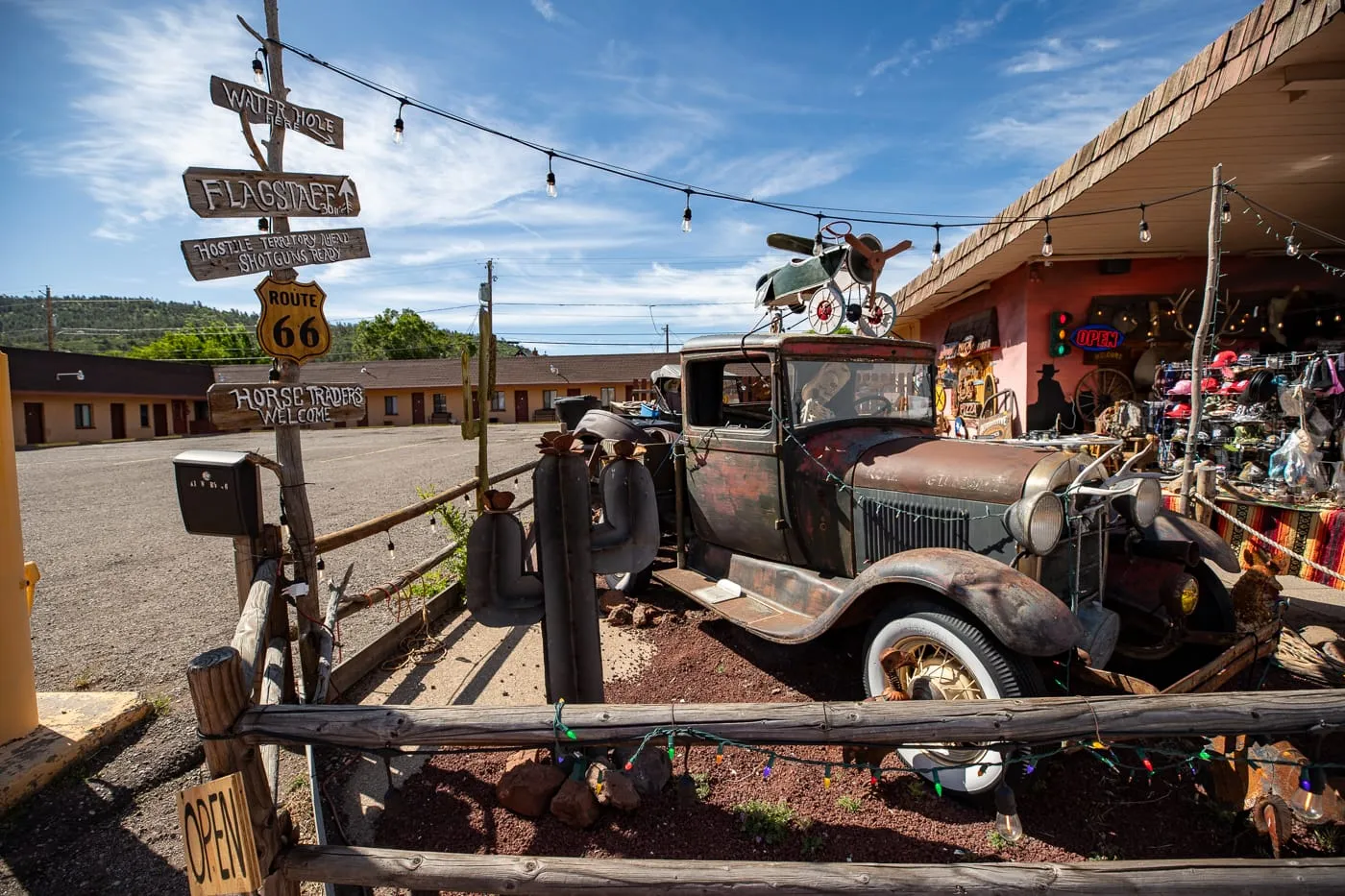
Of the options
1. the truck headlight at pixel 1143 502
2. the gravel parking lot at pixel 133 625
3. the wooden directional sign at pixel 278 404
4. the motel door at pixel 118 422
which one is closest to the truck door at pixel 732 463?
the truck headlight at pixel 1143 502

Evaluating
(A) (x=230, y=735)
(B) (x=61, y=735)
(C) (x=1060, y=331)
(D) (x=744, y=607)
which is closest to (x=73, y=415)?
(B) (x=61, y=735)

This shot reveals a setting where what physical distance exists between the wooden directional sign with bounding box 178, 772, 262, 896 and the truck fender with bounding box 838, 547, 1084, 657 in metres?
2.55

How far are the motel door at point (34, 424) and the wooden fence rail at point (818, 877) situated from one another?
37.4 m

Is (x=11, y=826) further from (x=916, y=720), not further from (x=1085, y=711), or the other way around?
(x=1085, y=711)

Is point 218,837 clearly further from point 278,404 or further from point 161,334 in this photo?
point 161,334

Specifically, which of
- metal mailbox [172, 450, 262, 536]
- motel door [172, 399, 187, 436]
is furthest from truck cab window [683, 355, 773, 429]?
motel door [172, 399, 187, 436]

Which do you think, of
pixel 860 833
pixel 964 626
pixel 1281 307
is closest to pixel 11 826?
pixel 860 833

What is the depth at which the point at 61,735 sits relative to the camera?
3.22 metres

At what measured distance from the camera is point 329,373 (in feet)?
124

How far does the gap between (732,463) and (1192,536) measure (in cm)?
278

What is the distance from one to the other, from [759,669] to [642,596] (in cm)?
178

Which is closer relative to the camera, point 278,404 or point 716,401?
point 278,404

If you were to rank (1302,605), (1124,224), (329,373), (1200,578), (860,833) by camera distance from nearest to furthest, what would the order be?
(860,833)
(1200,578)
(1302,605)
(1124,224)
(329,373)

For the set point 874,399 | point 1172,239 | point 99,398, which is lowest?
point 874,399
